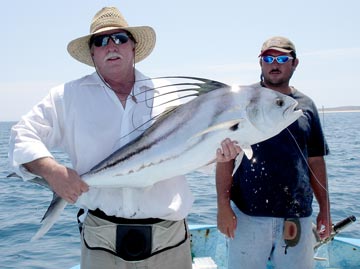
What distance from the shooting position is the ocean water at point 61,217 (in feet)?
23.3

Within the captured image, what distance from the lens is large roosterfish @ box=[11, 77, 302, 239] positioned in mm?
2570

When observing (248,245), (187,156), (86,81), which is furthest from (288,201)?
(86,81)

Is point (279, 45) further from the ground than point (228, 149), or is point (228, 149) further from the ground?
point (279, 45)

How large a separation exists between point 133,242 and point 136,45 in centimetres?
138

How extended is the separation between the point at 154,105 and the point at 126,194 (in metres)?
0.61

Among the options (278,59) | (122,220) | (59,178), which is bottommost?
(122,220)

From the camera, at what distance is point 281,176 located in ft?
11.4

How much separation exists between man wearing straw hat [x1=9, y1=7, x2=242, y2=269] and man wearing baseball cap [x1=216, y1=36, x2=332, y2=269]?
2.41 feet

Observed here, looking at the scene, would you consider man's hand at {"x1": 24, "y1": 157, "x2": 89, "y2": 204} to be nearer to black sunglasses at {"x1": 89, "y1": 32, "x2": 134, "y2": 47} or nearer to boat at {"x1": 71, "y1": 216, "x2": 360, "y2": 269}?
black sunglasses at {"x1": 89, "y1": 32, "x2": 134, "y2": 47}

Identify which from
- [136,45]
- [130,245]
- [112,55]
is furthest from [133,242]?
[136,45]

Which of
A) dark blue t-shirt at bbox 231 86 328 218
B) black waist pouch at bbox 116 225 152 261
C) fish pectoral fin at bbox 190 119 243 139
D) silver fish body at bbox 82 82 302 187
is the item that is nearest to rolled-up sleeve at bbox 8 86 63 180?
silver fish body at bbox 82 82 302 187

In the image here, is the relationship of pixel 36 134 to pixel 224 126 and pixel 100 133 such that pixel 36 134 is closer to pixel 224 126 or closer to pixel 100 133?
pixel 100 133

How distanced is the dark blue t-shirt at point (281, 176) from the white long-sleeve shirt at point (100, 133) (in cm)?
80

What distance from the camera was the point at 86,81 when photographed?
296 centimetres
